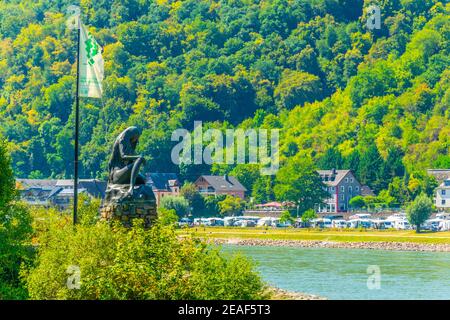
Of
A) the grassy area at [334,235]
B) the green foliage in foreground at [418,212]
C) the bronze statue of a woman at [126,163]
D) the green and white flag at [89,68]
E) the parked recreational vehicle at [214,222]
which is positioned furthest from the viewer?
the parked recreational vehicle at [214,222]

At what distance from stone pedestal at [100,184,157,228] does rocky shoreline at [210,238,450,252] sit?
58.6 m

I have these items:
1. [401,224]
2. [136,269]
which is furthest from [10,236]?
[401,224]

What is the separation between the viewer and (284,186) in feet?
457

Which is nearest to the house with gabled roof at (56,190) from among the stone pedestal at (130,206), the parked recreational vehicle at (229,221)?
the parked recreational vehicle at (229,221)

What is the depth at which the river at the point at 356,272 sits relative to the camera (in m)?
61.1

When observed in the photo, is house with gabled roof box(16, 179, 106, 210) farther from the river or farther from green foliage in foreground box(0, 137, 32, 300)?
green foliage in foreground box(0, 137, 32, 300)

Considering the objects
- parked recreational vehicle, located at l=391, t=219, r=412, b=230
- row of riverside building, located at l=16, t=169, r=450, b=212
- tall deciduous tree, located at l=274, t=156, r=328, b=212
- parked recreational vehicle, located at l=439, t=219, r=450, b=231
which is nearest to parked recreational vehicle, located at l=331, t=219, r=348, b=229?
parked recreational vehicle, located at l=391, t=219, r=412, b=230

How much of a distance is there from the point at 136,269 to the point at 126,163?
5.56 metres

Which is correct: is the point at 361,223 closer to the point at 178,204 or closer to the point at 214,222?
the point at 214,222

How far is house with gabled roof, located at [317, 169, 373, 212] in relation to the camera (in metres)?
149

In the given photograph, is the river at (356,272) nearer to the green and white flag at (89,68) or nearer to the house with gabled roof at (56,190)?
the green and white flag at (89,68)

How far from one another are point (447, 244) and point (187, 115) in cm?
9476

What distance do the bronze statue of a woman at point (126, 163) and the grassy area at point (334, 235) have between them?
6668 centimetres

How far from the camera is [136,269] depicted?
34.1 metres
